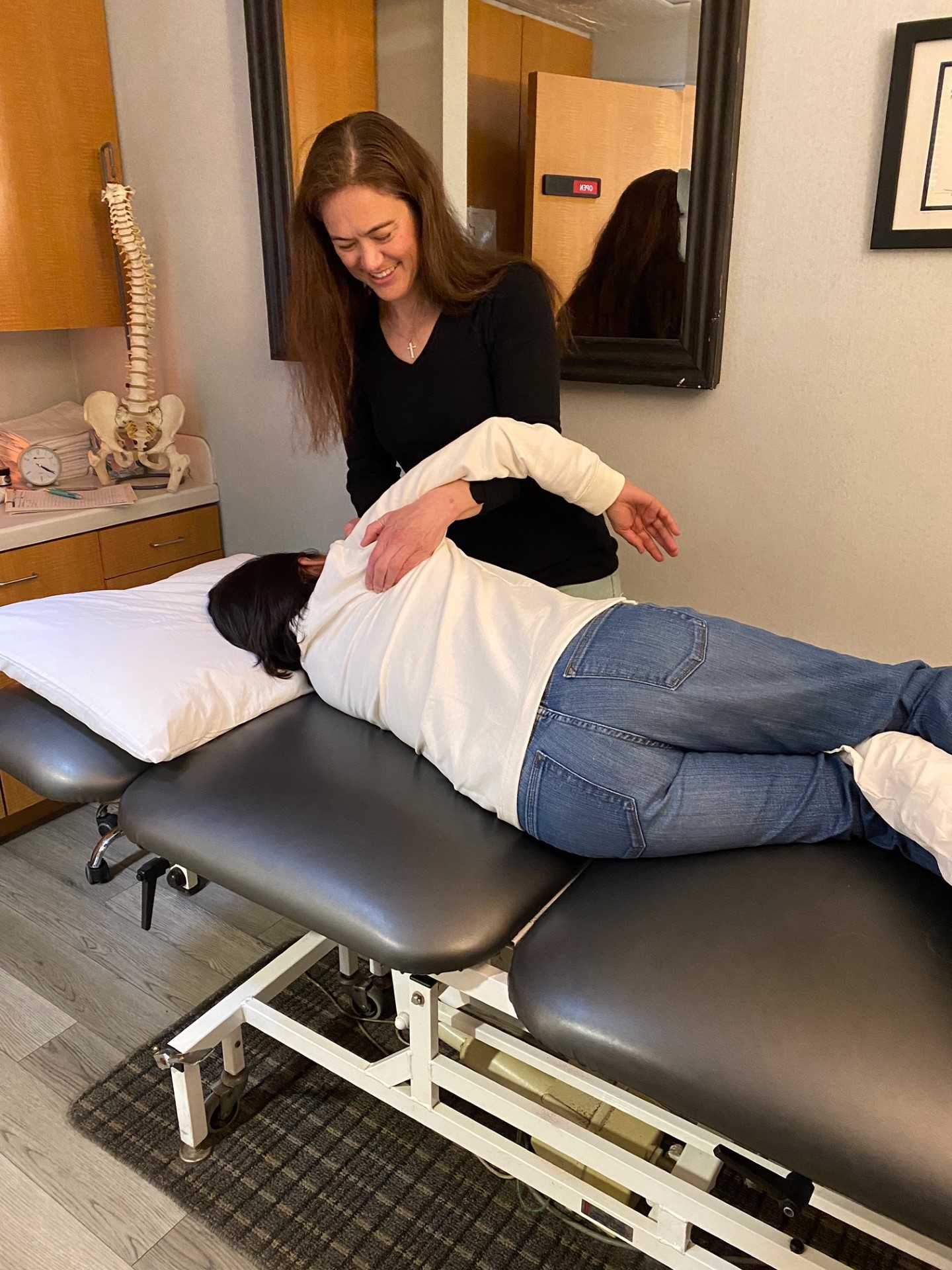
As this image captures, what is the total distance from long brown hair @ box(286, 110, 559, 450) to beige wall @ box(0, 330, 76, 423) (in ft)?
3.99

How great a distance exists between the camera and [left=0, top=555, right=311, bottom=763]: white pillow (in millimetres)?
1235

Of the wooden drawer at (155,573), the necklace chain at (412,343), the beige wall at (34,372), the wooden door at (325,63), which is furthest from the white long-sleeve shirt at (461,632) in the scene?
the beige wall at (34,372)

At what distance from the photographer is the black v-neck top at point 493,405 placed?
4.42 feet

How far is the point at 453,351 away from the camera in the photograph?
1.40m

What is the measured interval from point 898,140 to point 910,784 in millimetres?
929

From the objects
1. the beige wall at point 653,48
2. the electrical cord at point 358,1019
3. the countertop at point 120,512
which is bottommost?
the electrical cord at point 358,1019

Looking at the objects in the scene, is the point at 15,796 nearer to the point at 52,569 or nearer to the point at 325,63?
the point at 52,569

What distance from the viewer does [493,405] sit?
4.65 feet

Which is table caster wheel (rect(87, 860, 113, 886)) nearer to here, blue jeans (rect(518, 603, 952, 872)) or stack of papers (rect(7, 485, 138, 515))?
blue jeans (rect(518, 603, 952, 872))

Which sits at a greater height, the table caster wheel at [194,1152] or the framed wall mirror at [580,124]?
the framed wall mirror at [580,124]

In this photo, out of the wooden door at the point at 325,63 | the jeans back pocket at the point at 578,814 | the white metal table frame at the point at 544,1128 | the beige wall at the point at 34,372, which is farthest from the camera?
the beige wall at the point at 34,372

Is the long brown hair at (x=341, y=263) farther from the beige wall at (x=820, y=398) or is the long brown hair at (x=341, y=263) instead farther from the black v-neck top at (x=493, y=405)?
the beige wall at (x=820, y=398)

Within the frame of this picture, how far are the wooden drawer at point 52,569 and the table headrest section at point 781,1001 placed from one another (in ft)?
4.88

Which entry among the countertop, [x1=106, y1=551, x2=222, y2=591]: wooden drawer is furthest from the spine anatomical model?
[x1=106, y1=551, x2=222, y2=591]: wooden drawer
